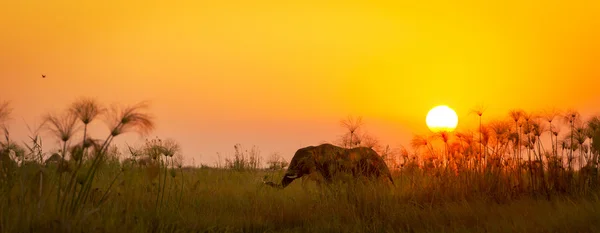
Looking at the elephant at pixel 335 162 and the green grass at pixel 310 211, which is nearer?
the green grass at pixel 310 211

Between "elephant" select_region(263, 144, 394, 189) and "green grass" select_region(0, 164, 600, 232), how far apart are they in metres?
0.42

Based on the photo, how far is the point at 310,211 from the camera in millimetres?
7551

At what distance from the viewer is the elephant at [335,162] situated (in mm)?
8492

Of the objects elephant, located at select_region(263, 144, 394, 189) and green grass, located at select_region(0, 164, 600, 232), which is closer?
green grass, located at select_region(0, 164, 600, 232)

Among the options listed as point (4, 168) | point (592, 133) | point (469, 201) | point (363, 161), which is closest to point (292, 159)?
point (363, 161)

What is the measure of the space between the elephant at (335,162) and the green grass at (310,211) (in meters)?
0.42

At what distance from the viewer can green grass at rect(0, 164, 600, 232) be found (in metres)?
4.81

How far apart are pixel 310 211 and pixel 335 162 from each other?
1.19 meters

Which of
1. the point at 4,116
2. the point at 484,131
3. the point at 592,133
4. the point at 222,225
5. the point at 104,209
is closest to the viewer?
the point at 4,116

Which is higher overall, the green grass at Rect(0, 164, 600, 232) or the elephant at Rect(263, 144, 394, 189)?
the elephant at Rect(263, 144, 394, 189)

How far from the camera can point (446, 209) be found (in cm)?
710

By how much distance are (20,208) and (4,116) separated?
2.80 ft

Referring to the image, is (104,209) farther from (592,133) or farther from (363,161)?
(592,133)

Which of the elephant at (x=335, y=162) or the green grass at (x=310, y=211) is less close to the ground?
the elephant at (x=335, y=162)
